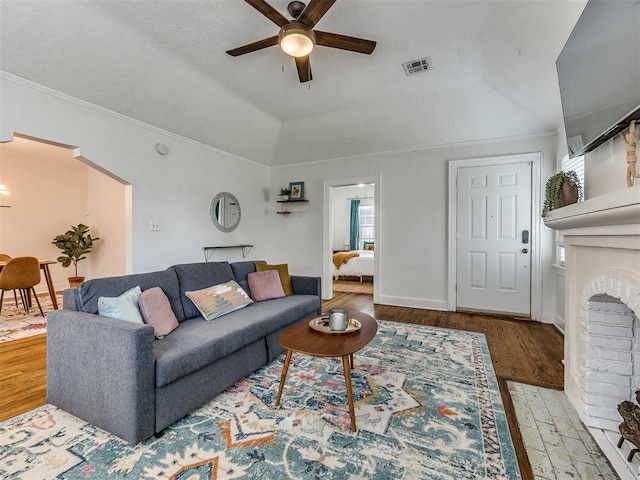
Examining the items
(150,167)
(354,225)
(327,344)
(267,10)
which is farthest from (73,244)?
(354,225)

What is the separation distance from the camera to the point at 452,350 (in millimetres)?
2732

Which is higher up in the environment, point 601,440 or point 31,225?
point 31,225

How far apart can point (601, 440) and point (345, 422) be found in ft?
4.45

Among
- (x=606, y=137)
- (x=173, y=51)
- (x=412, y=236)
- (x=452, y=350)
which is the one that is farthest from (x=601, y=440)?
(x=173, y=51)

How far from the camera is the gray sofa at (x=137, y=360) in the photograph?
4.89ft

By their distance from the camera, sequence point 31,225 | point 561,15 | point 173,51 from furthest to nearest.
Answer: point 31,225 < point 173,51 < point 561,15

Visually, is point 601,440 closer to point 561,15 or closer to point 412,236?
point 561,15

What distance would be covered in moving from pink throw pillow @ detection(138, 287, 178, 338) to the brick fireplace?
2585 millimetres

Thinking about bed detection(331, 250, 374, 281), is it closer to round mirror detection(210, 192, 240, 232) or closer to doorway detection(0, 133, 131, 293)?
round mirror detection(210, 192, 240, 232)

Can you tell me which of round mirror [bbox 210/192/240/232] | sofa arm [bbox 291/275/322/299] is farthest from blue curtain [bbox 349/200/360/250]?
sofa arm [bbox 291/275/322/299]

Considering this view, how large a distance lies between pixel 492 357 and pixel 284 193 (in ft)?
12.9

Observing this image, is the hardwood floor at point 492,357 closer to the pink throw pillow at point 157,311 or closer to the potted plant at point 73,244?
the pink throw pillow at point 157,311

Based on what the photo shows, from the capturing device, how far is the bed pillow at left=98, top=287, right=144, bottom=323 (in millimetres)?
1810

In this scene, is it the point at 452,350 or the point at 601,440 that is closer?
the point at 601,440
